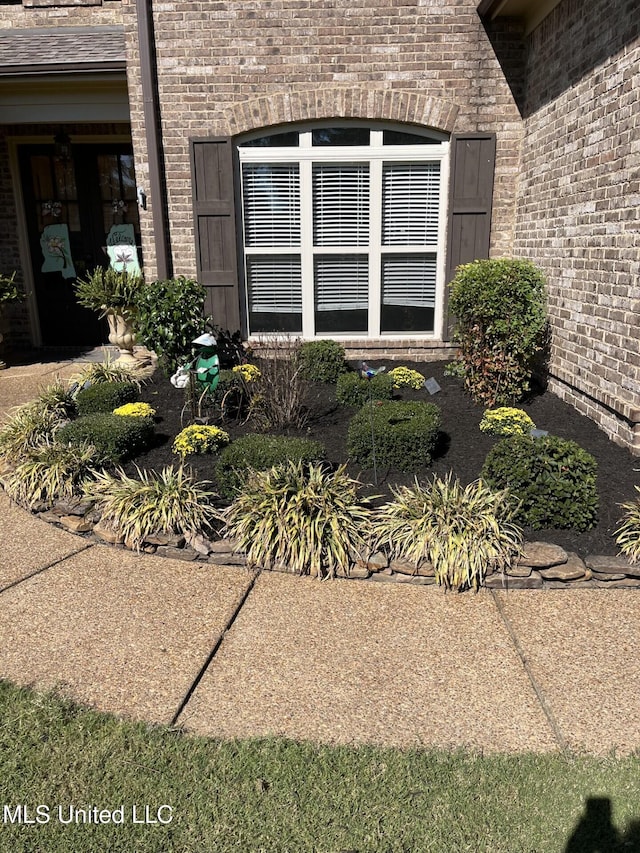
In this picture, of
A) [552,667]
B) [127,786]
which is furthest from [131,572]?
[552,667]

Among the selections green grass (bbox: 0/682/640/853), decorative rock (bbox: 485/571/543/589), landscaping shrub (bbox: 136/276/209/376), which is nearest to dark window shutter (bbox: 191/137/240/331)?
landscaping shrub (bbox: 136/276/209/376)

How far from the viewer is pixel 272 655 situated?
9.10ft

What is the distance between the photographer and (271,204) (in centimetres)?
714

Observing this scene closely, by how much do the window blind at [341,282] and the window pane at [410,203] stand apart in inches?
17.6

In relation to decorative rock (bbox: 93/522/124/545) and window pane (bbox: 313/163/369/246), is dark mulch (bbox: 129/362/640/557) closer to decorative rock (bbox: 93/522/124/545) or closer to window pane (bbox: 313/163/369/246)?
decorative rock (bbox: 93/522/124/545)

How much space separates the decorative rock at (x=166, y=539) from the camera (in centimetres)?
368

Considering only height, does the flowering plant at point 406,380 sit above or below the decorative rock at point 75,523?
above

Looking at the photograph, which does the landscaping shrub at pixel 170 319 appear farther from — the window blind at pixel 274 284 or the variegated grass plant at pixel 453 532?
the variegated grass plant at pixel 453 532

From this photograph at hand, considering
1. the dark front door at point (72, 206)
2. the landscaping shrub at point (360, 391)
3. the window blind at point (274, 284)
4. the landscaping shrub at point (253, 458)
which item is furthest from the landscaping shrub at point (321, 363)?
the dark front door at point (72, 206)

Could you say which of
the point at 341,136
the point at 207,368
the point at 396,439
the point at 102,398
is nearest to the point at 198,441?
the point at 207,368

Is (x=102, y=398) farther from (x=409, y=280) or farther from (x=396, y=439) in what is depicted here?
(x=409, y=280)

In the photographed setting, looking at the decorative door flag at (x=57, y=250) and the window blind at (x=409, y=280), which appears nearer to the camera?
the window blind at (x=409, y=280)

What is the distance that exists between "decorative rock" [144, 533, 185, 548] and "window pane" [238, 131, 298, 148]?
16.5ft

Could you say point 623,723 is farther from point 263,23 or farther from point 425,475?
point 263,23
